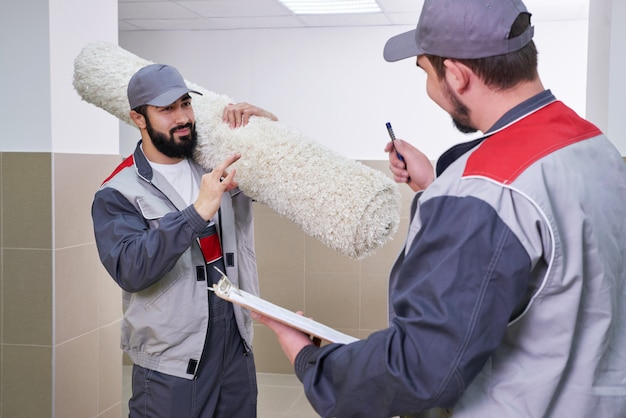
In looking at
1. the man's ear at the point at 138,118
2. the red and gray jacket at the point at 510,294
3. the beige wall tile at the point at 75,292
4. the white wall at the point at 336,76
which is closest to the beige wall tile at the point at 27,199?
the beige wall tile at the point at 75,292

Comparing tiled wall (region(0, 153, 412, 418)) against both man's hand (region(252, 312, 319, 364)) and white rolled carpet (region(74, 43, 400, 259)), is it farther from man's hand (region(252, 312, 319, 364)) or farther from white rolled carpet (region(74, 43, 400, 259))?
man's hand (region(252, 312, 319, 364))

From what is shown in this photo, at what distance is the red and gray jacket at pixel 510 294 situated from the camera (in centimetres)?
100

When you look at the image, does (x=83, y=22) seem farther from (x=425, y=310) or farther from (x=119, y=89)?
(x=425, y=310)

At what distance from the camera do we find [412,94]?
202 inches

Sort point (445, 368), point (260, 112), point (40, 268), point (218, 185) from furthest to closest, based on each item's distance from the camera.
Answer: point (40, 268) < point (260, 112) < point (218, 185) < point (445, 368)

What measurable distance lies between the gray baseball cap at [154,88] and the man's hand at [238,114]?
16cm

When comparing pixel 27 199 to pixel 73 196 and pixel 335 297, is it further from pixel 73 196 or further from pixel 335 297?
pixel 335 297

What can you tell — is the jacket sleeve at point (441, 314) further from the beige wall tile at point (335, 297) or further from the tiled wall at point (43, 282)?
the beige wall tile at point (335, 297)

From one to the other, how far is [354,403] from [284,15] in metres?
4.18

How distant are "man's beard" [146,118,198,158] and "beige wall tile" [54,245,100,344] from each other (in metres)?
0.91

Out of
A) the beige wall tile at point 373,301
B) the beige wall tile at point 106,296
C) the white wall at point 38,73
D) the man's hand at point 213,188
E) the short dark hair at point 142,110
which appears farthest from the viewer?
the beige wall tile at point 373,301

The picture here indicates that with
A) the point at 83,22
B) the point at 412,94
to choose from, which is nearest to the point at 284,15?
the point at 412,94

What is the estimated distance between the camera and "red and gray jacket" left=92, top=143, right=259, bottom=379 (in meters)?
2.06

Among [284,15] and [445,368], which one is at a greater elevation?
[284,15]
